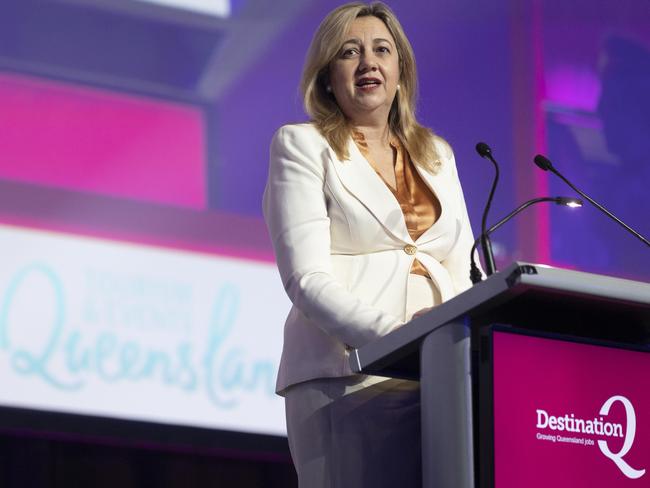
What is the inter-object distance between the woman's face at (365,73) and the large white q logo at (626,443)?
88cm

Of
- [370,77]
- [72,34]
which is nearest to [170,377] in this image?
[72,34]

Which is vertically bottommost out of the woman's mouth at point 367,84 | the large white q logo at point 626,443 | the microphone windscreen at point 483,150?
the large white q logo at point 626,443

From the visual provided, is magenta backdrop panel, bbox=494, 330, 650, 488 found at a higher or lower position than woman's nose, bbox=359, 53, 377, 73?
lower

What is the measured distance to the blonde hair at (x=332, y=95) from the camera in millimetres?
2307

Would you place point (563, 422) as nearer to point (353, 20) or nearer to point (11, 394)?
point (353, 20)

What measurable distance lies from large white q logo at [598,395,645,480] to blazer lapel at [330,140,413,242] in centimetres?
58

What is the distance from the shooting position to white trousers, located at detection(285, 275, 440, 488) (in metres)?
1.85

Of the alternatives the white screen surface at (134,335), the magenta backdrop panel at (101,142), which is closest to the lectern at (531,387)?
the white screen surface at (134,335)

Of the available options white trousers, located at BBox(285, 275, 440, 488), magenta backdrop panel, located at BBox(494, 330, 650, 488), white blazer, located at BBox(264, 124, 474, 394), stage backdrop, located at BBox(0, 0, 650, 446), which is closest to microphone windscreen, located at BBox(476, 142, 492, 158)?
white blazer, located at BBox(264, 124, 474, 394)

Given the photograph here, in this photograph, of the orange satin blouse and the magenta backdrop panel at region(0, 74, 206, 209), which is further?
the magenta backdrop panel at region(0, 74, 206, 209)

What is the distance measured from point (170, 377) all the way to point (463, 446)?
2.17 meters

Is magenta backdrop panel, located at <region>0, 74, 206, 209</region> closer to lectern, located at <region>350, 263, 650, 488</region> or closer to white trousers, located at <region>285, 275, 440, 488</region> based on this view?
white trousers, located at <region>285, 275, 440, 488</region>

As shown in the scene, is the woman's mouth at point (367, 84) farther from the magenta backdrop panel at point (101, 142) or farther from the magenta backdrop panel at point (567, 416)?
the magenta backdrop panel at point (101, 142)

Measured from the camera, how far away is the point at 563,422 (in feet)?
5.26
